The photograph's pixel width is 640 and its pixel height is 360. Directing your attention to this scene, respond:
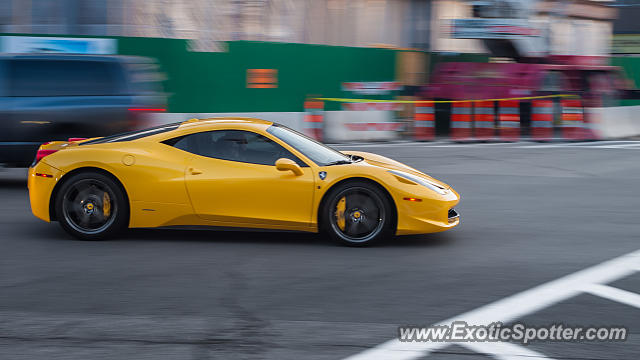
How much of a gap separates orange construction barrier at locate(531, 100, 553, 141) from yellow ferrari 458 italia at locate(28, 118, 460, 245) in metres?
12.4

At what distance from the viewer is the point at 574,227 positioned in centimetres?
820

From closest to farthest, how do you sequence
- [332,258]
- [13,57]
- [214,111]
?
1. [332,258]
2. [13,57]
3. [214,111]

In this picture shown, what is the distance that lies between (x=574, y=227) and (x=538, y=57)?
1525 centimetres

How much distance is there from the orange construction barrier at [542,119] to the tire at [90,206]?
13.6 m

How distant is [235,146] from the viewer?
23.7 ft

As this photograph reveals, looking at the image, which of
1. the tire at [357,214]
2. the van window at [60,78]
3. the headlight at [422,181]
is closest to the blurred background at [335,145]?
the van window at [60,78]

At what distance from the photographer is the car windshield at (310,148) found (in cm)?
729

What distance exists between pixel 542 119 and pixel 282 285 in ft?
48.6

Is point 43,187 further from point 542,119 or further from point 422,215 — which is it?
point 542,119

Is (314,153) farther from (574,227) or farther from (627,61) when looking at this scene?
(627,61)

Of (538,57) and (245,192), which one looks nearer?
(245,192)

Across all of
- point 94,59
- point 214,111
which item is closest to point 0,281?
point 94,59

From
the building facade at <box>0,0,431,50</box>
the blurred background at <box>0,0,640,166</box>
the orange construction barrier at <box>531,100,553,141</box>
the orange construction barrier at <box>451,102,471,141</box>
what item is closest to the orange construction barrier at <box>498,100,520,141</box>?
the blurred background at <box>0,0,640,166</box>

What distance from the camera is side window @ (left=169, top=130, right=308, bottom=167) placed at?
23.5 ft
